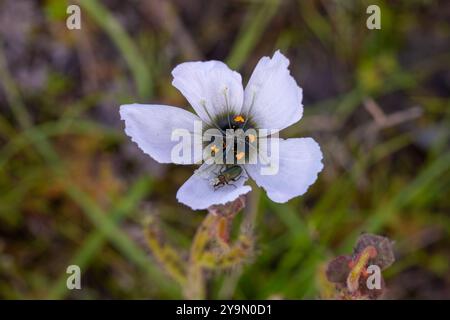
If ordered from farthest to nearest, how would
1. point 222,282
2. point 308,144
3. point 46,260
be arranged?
1. point 46,260
2. point 222,282
3. point 308,144

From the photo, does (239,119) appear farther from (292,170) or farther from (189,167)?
(189,167)

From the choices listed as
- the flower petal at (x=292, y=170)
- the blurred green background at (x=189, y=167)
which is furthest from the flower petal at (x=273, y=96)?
the blurred green background at (x=189, y=167)

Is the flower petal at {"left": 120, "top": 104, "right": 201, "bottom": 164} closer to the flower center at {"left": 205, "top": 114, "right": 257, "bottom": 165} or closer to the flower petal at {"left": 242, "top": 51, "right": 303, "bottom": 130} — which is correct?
the flower center at {"left": 205, "top": 114, "right": 257, "bottom": 165}

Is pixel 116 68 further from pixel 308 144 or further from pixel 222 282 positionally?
pixel 308 144

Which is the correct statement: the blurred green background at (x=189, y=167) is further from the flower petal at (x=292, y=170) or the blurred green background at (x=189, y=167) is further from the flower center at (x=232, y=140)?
the flower petal at (x=292, y=170)

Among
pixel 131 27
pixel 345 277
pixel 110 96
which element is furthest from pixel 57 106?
pixel 345 277

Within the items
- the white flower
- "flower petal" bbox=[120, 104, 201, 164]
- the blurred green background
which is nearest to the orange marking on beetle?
the white flower

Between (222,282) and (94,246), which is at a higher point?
(94,246)
